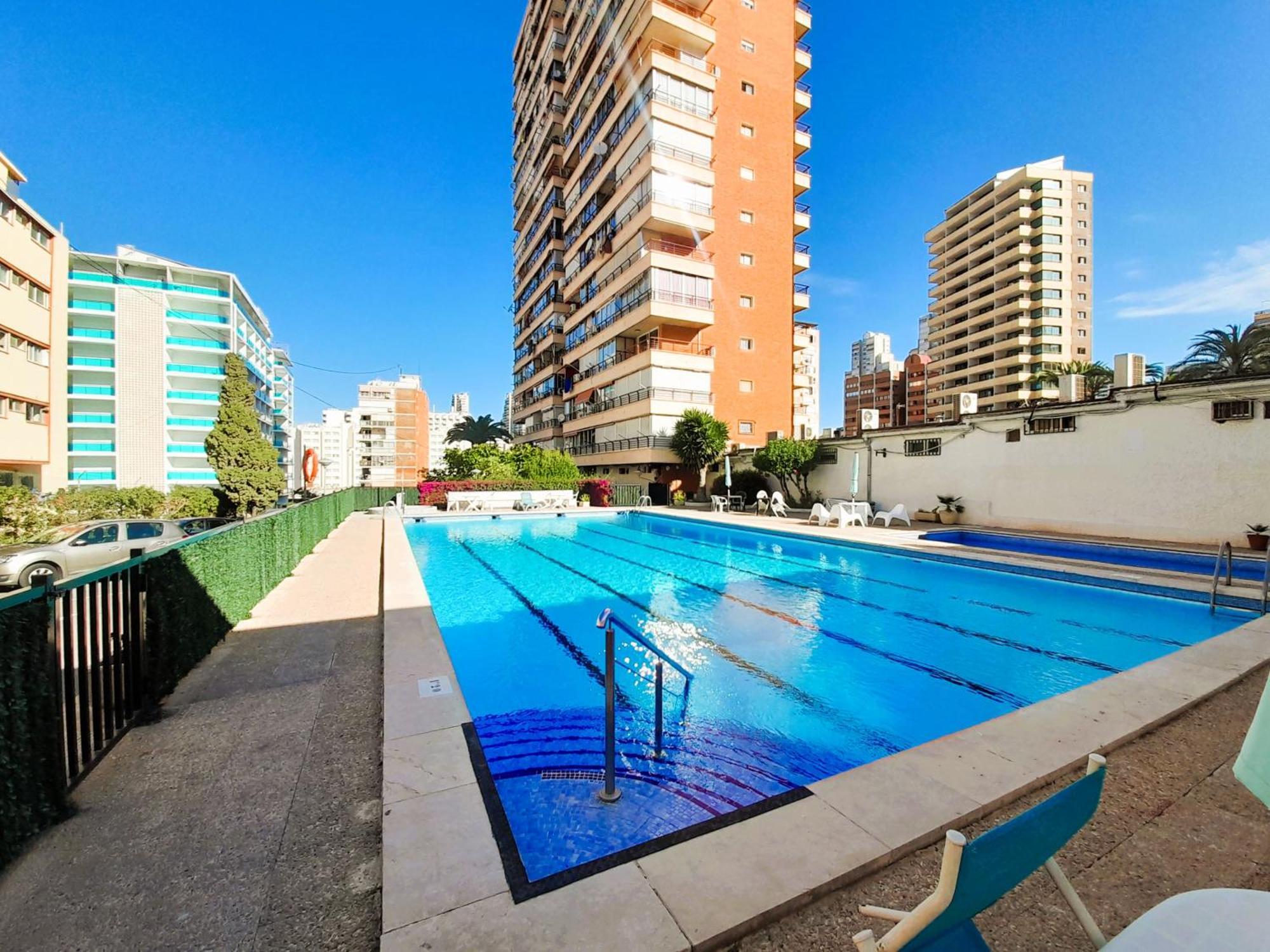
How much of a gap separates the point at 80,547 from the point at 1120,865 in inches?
605

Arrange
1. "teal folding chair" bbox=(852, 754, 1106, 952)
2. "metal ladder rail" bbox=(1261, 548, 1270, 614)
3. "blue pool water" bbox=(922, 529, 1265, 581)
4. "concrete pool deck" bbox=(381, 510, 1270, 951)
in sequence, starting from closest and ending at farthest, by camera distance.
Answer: "teal folding chair" bbox=(852, 754, 1106, 952), "concrete pool deck" bbox=(381, 510, 1270, 951), "metal ladder rail" bbox=(1261, 548, 1270, 614), "blue pool water" bbox=(922, 529, 1265, 581)

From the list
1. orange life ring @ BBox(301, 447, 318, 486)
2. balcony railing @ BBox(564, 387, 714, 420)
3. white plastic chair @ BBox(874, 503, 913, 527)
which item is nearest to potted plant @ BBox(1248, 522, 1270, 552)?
white plastic chair @ BBox(874, 503, 913, 527)

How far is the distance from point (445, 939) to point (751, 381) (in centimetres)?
2927

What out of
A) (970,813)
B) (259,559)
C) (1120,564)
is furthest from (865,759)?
(1120,564)

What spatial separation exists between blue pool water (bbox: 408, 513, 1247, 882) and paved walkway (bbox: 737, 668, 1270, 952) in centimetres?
113

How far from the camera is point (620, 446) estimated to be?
29.5 meters

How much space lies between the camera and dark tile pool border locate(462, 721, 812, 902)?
6.95 feet

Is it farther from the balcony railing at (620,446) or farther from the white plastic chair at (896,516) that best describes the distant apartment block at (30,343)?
the white plastic chair at (896,516)

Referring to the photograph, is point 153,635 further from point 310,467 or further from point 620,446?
point 620,446

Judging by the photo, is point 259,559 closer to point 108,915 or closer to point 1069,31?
point 108,915

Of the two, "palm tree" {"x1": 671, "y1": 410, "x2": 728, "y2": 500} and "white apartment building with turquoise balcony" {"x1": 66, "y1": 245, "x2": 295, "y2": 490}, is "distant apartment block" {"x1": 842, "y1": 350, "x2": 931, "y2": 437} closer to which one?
"palm tree" {"x1": 671, "y1": 410, "x2": 728, "y2": 500}

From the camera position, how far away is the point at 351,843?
2445mm

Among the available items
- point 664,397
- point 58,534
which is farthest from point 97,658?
point 664,397

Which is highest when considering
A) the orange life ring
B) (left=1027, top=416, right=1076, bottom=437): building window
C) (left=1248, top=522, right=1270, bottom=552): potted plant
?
(left=1027, top=416, right=1076, bottom=437): building window
